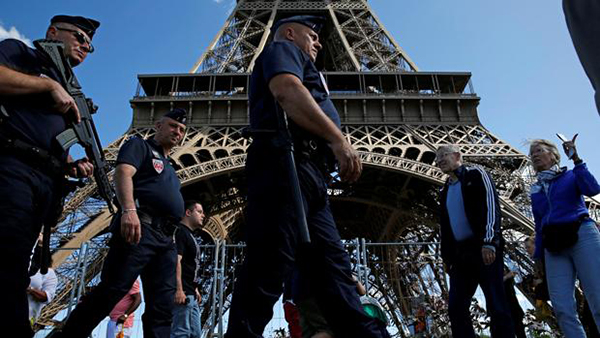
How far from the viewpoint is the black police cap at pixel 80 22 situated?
277 cm

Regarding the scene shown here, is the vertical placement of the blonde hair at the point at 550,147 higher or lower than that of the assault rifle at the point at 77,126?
higher

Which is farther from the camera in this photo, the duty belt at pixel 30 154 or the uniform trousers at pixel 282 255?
the duty belt at pixel 30 154

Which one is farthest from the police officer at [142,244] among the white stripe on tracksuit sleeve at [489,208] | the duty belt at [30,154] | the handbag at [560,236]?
the handbag at [560,236]

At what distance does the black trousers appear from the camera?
2.80m

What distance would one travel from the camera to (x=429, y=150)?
15273mm

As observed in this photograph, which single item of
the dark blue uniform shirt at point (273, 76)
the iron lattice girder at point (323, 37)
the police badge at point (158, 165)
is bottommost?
the dark blue uniform shirt at point (273, 76)

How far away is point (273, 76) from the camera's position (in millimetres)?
2033

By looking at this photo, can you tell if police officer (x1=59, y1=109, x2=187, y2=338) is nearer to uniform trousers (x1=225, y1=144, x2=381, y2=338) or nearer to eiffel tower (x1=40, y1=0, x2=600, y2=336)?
uniform trousers (x1=225, y1=144, x2=381, y2=338)

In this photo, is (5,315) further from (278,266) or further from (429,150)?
(429,150)

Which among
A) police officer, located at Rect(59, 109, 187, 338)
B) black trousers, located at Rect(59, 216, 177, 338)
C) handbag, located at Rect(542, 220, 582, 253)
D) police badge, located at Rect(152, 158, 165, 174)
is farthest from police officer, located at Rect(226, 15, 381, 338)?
handbag, located at Rect(542, 220, 582, 253)

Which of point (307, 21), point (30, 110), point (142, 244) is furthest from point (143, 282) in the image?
point (307, 21)

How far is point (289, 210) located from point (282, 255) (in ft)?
0.59

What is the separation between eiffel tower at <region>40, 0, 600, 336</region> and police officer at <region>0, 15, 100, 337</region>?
9.07 m

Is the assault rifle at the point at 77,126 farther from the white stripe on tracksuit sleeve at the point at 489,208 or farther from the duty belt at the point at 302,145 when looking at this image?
the white stripe on tracksuit sleeve at the point at 489,208
